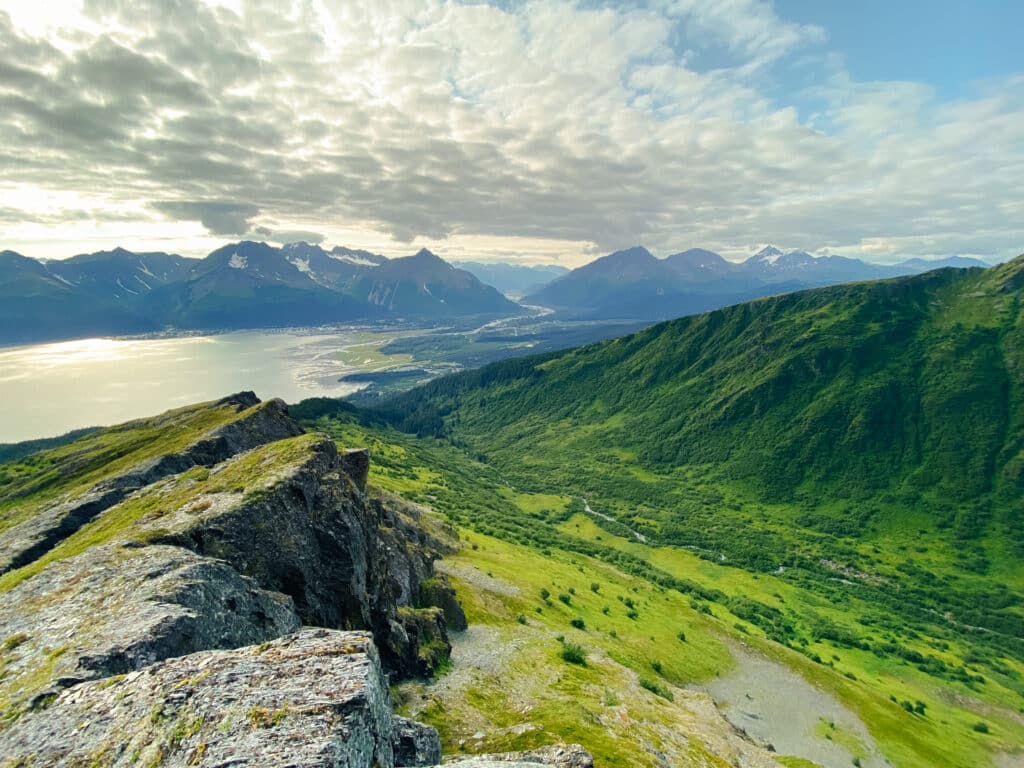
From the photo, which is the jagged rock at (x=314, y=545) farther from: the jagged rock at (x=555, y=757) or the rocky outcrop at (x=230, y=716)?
the jagged rock at (x=555, y=757)

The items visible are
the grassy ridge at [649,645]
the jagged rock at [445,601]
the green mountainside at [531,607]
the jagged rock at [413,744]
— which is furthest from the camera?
the jagged rock at [445,601]

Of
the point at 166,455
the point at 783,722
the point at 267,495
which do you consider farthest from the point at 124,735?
the point at 783,722

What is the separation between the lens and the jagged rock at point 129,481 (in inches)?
1522

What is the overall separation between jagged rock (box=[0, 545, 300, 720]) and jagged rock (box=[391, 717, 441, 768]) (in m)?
7.71

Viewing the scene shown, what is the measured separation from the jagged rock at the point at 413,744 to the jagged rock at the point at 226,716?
495cm

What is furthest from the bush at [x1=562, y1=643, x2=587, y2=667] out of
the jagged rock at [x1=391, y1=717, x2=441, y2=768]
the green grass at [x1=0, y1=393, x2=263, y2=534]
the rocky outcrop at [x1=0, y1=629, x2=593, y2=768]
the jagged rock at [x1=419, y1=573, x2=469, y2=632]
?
the green grass at [x1=0, y1=393, x2=263, y2=534]

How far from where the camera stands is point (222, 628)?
21406 millimetres

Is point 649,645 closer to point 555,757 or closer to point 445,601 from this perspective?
point 445,601

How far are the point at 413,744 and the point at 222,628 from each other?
945cm

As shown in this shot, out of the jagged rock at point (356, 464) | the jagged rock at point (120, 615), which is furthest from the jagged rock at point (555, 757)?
the jagged rock at point (356, 464)

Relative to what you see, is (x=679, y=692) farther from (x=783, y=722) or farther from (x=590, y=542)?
(x=590, y=542)

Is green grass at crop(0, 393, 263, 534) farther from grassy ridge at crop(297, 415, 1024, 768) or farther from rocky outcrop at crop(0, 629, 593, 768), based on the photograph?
rocky outcrop at crop(0, 629, 593, 768)

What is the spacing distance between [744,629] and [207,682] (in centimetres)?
10139

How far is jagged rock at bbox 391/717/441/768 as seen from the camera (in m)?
20.0
